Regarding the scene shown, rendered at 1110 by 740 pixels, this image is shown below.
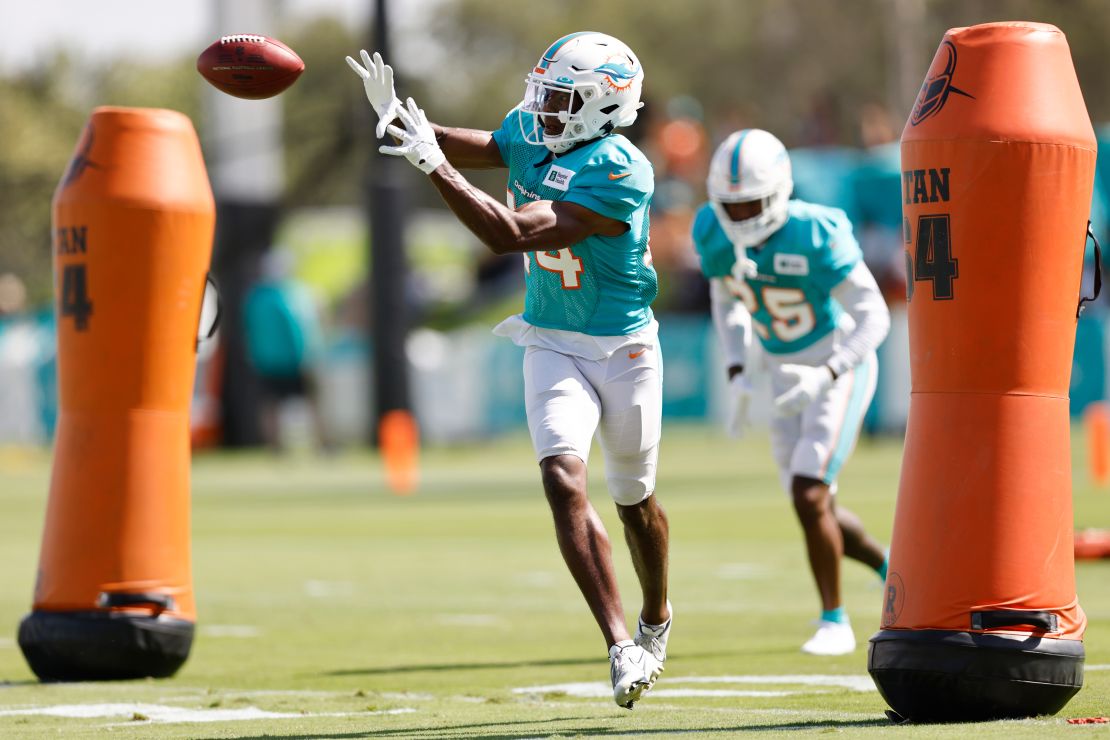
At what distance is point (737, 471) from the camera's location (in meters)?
19.0

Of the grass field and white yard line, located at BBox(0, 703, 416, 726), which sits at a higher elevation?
white yard line, located at BBox(0, 703, 416, 726)

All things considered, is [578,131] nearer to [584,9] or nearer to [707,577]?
[707,577]

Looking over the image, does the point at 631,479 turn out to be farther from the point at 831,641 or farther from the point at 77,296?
the point at 77,296

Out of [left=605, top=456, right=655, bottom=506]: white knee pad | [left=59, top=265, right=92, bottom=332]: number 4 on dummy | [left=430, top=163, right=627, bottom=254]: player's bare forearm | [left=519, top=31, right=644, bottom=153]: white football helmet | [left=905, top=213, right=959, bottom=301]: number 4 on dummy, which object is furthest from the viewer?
[left=59, top=265, right=92, bottom=332]: number 4 on dummy

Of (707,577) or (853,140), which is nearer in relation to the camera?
(707,577)

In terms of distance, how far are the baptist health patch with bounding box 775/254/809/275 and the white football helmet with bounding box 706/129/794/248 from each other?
115 millimetres

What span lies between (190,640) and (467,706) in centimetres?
150

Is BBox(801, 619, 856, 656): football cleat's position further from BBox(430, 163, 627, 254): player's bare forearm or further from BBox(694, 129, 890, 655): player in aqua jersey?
BBox(430, 163, 627, 254): player's bare forearm

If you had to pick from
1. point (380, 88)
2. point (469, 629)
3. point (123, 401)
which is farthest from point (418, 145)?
point (469, 629)

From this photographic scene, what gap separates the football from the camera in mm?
6391

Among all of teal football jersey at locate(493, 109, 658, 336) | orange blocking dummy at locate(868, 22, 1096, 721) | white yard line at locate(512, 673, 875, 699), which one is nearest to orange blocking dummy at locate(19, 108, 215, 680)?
white yard line at locate(512, 673, 875, 699)

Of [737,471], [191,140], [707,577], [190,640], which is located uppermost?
[191,140]

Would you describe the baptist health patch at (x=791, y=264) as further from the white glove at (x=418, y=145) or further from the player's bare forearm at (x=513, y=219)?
the white glove at (x=418, y=145)

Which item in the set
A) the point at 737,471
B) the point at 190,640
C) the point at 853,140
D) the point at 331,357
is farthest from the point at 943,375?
the point at 853,140
